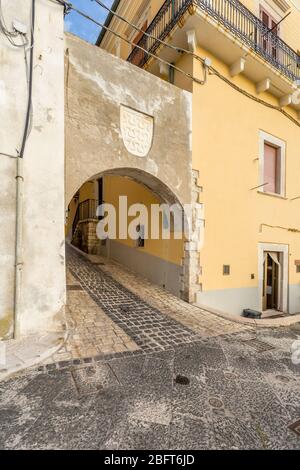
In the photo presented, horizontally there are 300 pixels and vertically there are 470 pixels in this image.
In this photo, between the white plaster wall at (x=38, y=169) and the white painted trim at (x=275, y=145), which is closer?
the white plaster wall at (x=38, y=169)

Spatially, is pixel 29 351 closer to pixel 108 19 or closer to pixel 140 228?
pixel 140 228

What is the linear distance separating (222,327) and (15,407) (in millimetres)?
3680

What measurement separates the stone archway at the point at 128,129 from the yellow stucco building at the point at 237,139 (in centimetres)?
39

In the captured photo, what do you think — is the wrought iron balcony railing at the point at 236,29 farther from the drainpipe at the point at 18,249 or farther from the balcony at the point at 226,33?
the drainpipe at the point at 18,249

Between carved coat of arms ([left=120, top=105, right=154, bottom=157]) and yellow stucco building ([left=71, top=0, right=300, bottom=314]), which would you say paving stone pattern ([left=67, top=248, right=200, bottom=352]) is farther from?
carved coat of arms ([left=120, top=105, right=154, bottom=157])

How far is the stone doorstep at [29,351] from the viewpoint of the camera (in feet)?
9.73

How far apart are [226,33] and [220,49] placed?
1.45 ft

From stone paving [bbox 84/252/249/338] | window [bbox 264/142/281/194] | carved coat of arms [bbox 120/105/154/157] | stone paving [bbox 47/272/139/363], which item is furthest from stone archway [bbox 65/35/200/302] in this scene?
window [bbox 264/142/281/194]

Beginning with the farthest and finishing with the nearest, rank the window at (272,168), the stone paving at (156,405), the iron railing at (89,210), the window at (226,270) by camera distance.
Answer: the iron railing at (89,210) → the window at (272,168) → the window at (226,270) → the stone paving at (156,405)

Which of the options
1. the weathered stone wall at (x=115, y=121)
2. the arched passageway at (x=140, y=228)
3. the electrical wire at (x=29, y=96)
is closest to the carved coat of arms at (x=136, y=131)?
the weathered stone wall at (x=115, y=121)

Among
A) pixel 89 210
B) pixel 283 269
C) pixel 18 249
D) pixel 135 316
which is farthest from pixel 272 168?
pixel 18 249

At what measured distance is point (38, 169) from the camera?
3.91 m

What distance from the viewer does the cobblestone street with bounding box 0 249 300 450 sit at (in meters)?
2.09

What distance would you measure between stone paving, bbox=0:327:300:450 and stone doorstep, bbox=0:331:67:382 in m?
0.16
